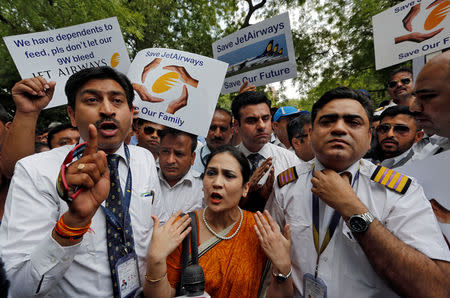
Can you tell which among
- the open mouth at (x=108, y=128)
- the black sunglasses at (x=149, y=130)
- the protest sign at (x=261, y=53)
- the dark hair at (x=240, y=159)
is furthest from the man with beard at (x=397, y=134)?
the open mouth at (x=108, y=128)

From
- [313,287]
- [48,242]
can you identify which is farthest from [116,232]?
[313,287]

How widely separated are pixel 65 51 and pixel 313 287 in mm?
3438

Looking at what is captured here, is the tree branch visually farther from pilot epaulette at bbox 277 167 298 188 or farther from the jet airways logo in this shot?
pilot epaulette at bbox 277 167 298 188

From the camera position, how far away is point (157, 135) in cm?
352

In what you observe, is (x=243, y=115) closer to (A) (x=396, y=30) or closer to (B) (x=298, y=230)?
(B) (x=298, y=230)

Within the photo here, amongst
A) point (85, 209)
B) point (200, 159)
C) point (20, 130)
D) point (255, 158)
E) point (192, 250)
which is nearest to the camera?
point (85, 209)

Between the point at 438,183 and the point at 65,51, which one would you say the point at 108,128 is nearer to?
the point at 65,51

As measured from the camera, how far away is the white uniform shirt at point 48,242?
1.39m

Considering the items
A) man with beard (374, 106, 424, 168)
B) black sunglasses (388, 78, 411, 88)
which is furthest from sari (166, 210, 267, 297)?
black sunglasses (388, 78, 411, 88)

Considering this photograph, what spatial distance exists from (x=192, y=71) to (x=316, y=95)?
12.2 metres

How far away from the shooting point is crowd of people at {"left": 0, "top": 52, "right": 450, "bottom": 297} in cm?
143

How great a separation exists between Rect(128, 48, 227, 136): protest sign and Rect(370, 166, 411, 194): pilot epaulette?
5.32 ft

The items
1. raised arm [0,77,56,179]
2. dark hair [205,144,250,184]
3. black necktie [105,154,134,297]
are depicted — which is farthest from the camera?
dark hair [205,144,250,184]

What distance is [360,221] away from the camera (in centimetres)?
159
